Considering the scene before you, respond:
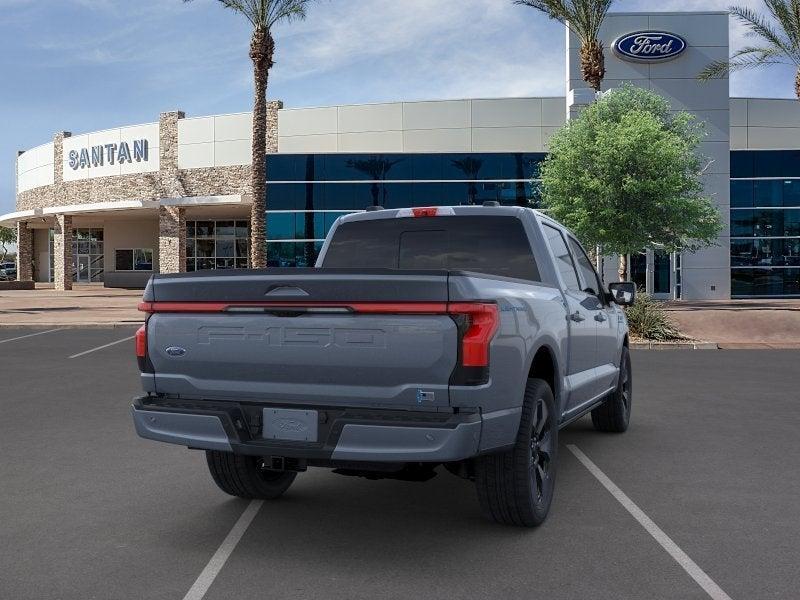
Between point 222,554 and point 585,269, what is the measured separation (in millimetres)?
4029

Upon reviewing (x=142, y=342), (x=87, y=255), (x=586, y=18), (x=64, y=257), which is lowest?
(x=142, y=342)

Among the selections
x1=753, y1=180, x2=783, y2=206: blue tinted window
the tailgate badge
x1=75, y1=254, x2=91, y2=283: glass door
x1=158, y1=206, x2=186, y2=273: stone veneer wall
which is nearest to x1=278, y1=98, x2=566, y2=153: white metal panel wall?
x1=753, y1=180, x2=783, y2=206: blue tinted window

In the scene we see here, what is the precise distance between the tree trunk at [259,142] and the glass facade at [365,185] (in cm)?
853

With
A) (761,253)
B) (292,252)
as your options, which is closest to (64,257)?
(292,252)

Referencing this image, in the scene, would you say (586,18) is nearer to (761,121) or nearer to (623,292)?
(761,121)

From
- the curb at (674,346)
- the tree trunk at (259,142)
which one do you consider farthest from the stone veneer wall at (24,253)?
the curb at (674,346)

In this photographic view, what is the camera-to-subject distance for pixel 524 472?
4555 mm

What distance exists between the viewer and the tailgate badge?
13.1 feet

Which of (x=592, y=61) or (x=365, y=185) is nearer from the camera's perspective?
(x=592, y=61)

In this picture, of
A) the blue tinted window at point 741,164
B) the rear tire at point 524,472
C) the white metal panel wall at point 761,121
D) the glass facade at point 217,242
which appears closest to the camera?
the rear tire at point 524,472

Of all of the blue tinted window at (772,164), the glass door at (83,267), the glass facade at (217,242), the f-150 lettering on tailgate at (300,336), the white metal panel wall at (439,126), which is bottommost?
the f-150 lettering on tailgate at (300,336)

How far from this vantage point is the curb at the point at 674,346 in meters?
17.0

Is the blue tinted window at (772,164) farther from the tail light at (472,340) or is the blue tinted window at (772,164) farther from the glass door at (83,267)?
the glass door at (83,267)

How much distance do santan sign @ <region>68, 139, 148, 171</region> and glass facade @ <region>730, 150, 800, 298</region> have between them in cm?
3064
